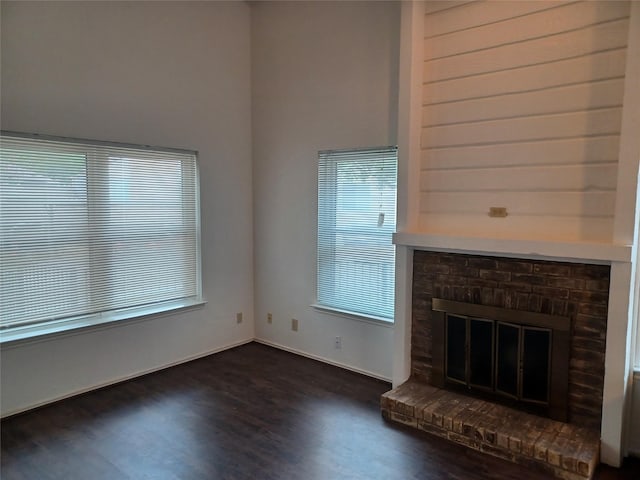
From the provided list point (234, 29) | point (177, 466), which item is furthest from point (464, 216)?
point (234, 29)

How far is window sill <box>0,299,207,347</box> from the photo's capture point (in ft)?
10.6

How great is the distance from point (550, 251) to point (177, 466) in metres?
2.60

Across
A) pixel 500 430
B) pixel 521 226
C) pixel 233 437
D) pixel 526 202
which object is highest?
pixel 526 202

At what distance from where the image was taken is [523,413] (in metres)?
2.96

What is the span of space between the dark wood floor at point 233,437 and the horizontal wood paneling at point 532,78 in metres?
2.34

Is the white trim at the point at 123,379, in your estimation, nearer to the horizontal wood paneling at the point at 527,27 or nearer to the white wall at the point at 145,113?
the white wall at the point at 145,113

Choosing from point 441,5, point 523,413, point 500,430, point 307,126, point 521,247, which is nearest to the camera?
point 500,430

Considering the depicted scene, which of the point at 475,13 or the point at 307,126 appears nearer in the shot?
the point at 475,13

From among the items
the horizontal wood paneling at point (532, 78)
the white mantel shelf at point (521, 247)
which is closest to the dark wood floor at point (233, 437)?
the white mantel shelf at point (521, 247)

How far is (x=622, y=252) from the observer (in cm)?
251

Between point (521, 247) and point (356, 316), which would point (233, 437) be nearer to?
point (356, 316)

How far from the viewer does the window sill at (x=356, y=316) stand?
382 cm

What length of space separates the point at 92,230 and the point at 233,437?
197cm

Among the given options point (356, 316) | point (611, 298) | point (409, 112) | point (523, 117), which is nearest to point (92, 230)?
point (356, 316)
